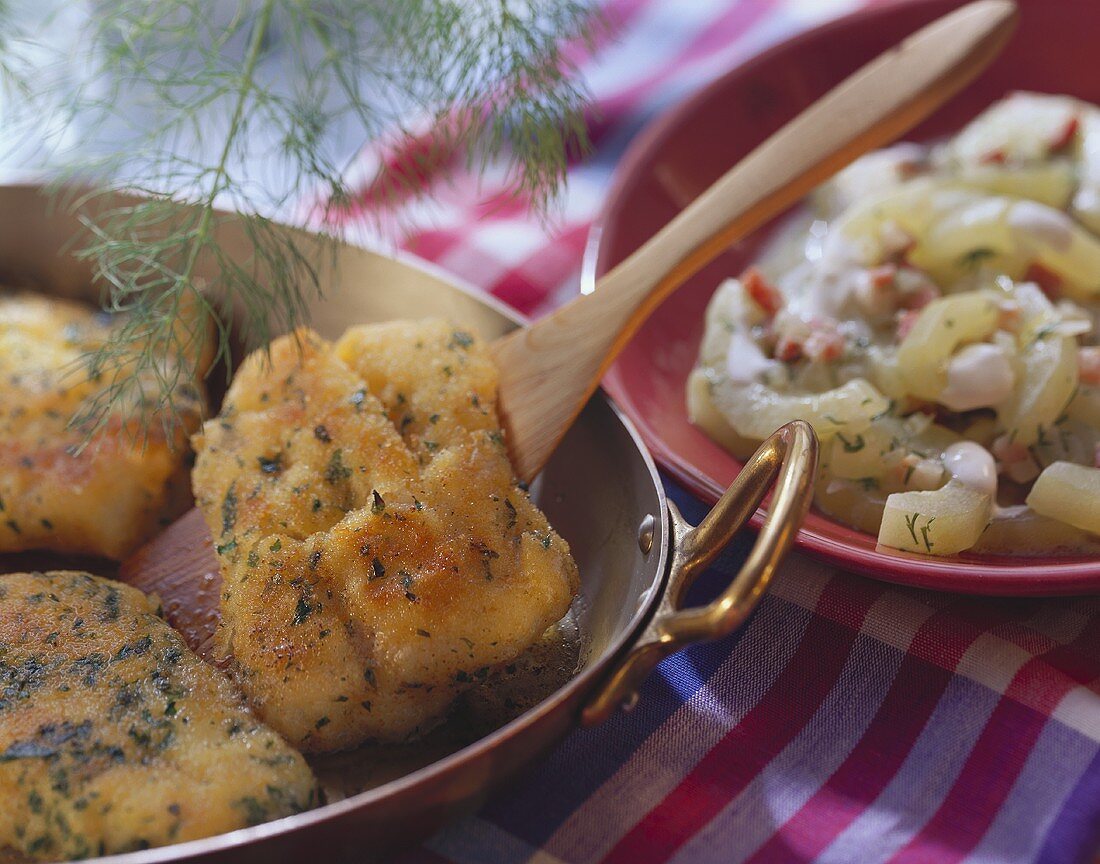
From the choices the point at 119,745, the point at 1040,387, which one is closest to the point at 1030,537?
the point at 1040,387

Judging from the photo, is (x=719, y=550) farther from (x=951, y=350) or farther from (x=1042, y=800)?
(x=951, y=350)

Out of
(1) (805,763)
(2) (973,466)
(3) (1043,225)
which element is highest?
(3) (1043,225)

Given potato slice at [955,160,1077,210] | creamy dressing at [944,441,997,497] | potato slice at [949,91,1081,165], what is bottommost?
creamy dressing at [944,441,997,497]

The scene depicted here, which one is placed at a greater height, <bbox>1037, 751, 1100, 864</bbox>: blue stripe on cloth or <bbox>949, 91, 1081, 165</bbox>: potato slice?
<bbox>949, 91, 1081, 165</bbox>: potato slice

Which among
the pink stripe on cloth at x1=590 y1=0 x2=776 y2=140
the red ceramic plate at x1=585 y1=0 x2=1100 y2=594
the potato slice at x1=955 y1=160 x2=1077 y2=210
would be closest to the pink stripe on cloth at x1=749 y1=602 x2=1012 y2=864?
the red ceramic plate at x1=585 y1=0 x2=1100 y2=594

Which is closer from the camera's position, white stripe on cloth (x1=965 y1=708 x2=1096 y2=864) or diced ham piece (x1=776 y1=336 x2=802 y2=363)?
white stripe on cloth (x1=965 y1=708 x2=1096 y2=864)

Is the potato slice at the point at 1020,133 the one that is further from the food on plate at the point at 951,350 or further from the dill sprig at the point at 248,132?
the dill sprig at the point at 248,132

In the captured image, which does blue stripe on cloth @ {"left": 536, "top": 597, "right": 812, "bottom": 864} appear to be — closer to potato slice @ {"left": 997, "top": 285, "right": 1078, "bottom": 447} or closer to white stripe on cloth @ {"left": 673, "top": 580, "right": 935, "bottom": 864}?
white stripe on cloth @ {"left": 673, "top": 580, "right": 935, "bottom": 864}

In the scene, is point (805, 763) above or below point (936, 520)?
below
